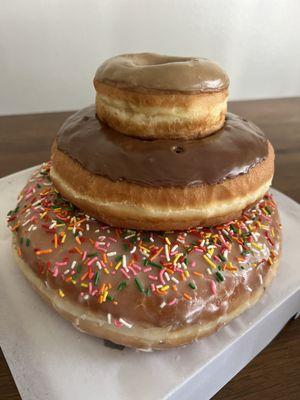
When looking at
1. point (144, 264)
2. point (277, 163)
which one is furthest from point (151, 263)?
point (277, 163)

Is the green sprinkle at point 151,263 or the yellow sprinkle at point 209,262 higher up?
the green sprinkle at point 151,263

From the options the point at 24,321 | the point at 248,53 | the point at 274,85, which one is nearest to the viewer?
the point at 24,321

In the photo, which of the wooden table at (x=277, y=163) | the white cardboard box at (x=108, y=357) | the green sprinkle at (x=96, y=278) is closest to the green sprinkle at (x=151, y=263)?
the green sprinkle at (x=96, y=278)

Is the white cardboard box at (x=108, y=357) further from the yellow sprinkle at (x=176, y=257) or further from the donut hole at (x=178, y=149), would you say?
the donut hole at (x=178, y=149)

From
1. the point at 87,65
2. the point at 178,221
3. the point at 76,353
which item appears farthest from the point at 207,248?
the point at 87,65

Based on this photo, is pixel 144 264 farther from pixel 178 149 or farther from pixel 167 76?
pixel 167 76

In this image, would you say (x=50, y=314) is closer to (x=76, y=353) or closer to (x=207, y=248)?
(x=76, y=353)
